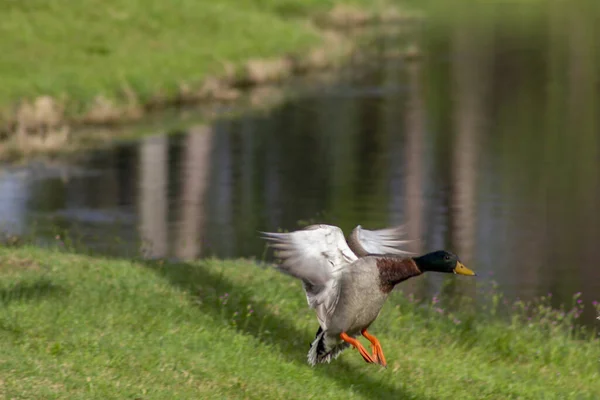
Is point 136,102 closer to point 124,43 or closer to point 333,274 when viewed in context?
point 124,43

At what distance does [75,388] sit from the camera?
9844 mm

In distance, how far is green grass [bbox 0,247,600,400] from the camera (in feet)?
34.2

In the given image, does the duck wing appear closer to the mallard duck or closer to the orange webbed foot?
the mallard duck

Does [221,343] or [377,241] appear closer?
[377,241]

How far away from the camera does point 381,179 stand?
28703 mm

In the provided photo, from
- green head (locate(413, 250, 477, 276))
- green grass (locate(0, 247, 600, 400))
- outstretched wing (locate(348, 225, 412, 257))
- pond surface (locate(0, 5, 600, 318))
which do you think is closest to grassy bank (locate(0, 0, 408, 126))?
pond surface (locate(0, 5, 600, 318))

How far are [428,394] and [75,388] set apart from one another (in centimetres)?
347

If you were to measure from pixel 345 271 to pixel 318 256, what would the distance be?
10.9 inches

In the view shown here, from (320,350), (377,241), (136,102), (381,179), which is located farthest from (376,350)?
(136,102)

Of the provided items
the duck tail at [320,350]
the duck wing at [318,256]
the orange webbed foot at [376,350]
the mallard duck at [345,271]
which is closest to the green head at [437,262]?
the mallard duck at [345,271]

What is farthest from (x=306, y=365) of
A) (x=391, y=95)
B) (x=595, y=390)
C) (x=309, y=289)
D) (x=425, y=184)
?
(x=391, y=95)

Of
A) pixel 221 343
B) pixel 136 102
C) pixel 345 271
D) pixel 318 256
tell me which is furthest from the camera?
pixel 136 102

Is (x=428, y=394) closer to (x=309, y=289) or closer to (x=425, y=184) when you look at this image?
(x=309, y=289)

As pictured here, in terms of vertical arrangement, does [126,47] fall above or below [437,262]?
above
